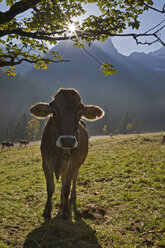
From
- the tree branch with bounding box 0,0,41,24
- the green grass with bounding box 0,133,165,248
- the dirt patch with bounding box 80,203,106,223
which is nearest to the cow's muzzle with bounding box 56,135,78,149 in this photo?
the green grass with bounding box 0,133,165,248

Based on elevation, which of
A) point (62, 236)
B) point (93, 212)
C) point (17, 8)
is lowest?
point (93, 212)

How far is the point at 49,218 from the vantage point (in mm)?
5445

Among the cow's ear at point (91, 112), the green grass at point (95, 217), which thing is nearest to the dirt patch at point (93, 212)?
the green grass at point (95, 217)

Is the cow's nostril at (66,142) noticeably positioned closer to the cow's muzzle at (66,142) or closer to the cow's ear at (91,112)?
the cow's muzzle at (66,142)

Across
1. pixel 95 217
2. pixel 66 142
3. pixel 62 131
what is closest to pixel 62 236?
pixel 95 217

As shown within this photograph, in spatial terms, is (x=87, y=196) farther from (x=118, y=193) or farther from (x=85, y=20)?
(x=85, y=20)

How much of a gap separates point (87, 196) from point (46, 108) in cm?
390

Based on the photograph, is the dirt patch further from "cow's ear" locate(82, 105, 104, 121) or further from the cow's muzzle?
"cow's ear" locate(82, 105, 104, 121)

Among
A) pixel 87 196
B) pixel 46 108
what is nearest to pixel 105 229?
pixel 87 196

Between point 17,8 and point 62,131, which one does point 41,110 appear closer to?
point 62,131

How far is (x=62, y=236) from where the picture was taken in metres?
4.61

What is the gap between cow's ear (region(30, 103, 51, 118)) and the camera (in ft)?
17.3

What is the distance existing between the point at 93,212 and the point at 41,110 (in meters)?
3.42

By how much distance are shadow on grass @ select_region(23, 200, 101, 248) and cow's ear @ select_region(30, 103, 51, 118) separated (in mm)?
2815
